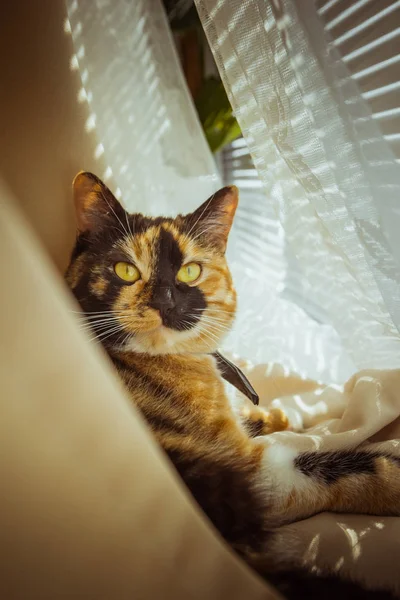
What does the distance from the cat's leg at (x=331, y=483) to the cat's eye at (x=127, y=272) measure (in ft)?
1.15

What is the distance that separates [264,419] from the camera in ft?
2.91

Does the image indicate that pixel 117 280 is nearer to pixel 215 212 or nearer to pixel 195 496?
pixel 215 212

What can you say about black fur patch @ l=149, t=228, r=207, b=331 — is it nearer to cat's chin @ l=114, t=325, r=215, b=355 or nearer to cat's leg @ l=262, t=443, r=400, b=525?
cat's chin @ l=114, t=325, r=215, b=355

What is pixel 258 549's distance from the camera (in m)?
0.53

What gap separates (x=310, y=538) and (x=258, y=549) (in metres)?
0.09

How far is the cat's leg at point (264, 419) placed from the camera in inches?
34.0

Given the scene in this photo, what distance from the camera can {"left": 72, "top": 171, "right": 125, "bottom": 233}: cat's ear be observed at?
0.78 m

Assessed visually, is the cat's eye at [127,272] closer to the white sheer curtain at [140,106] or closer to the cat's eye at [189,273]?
the cat's eye at [189,273]

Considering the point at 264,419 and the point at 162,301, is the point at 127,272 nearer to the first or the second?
the point at 162,301

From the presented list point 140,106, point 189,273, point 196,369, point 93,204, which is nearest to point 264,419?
point 196,369

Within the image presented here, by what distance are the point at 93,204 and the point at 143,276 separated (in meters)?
0.15

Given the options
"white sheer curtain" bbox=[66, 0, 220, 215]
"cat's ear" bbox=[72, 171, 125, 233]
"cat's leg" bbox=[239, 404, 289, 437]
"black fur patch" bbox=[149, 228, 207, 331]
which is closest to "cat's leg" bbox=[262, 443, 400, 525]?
"cat's leg" bbox=[239, 404, 289, 437]

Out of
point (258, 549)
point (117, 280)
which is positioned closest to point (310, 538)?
point (258, 549)

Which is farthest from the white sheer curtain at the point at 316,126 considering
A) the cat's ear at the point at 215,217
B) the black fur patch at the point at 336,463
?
the black fur patch at the point at 336,463
